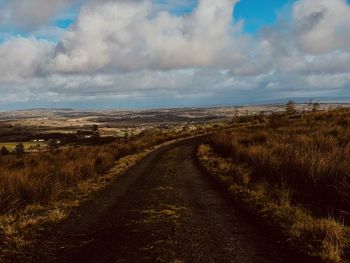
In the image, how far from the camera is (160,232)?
321 inches

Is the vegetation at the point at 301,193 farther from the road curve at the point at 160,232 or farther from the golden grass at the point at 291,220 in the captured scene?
the road curve at the point at 160,232

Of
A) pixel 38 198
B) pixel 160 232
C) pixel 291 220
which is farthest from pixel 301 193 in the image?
pixel 38 198

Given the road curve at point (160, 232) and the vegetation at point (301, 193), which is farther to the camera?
the vegetation at point (301, 193)

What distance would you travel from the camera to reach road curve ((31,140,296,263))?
6836 mm

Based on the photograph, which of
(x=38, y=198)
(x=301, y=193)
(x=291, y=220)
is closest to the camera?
(x=291, y=220)

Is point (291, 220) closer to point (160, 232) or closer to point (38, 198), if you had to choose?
point (160, 232)

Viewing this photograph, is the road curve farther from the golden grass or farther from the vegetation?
the vegetation

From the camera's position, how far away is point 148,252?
275 inches

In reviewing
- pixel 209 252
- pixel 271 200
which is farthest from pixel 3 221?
pixel 271 200

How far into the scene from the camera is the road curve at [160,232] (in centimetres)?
684

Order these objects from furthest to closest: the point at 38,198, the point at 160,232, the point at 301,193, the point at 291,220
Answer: the point at 38,198, the point at 301,193, the point at 291,220, the point at 160,232

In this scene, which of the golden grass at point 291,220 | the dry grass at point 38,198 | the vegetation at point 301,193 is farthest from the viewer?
the dry grass at point 38,198

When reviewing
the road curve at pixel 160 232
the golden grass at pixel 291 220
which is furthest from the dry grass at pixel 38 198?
the golden grass at pixel 291 220

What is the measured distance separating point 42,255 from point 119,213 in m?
3.02
